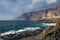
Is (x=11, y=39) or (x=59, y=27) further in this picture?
(x=59, y=27)

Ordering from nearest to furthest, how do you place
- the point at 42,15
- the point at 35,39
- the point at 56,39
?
the point at 56,39
the point at 35,39
the point at 42,15

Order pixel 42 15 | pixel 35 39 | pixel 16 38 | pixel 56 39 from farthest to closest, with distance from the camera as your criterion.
Result: pixel 42 15
pixel 16 38
pixel 35 39
pixel 56 39

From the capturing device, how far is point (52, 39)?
10102mm

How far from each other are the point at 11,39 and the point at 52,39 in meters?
2.67

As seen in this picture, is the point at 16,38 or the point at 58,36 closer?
the point at 58,36

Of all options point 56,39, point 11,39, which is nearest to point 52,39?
point 56,39

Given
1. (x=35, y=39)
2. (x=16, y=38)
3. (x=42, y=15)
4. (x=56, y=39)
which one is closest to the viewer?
(x=56, y=39)

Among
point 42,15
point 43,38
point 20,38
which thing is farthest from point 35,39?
point 42,15

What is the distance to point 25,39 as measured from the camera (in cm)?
1114

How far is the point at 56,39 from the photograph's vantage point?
1002 centimetres

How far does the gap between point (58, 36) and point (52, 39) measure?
2.07 feet

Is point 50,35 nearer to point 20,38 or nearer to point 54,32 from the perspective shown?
point 54,32

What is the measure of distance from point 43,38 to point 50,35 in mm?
564

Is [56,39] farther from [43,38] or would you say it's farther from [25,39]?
[25,39]
